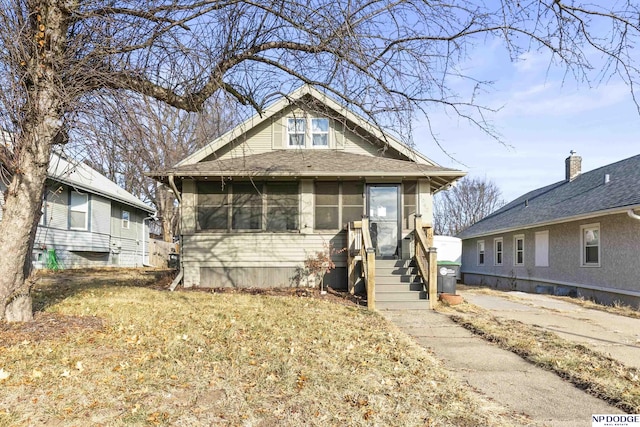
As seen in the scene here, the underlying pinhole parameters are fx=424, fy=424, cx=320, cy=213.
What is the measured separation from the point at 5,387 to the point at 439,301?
8443mm

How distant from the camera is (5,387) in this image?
352 cm

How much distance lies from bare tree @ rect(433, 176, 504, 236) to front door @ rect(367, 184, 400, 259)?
34.3 m

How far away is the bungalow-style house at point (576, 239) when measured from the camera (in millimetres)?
11031

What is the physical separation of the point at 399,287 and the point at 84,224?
45.9 feet

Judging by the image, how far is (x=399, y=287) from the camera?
32.1 feet

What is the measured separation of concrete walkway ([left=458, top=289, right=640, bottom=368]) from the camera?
605cm

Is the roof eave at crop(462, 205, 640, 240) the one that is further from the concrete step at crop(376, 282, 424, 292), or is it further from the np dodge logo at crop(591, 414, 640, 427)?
the np dodge logo at crop(591, 414, 640, 427)

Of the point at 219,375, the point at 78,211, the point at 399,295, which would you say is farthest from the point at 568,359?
the point at 78,211

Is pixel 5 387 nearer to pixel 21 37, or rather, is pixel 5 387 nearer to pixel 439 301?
pixel 21 37

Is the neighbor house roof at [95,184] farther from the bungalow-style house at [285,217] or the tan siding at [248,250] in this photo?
the tan siding at [248,250]

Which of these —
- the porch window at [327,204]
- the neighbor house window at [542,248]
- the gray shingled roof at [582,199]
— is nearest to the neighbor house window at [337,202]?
the porch window at [327,204]

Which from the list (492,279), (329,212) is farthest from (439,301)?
(492,279)

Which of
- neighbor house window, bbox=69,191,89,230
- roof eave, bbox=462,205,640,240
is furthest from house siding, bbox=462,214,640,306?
neighbor house window, bbox=69,191,89,230

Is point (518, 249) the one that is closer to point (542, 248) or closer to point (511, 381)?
point (542, 248)
